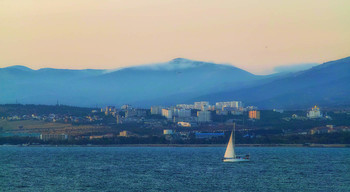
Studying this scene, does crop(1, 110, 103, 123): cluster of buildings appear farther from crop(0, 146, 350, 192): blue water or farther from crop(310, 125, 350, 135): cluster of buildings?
crop(0, 146, 350, 192): blue water

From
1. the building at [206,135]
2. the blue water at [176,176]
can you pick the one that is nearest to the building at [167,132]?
the building at [206,135]

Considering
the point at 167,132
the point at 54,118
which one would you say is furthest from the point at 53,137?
the point at 54,118

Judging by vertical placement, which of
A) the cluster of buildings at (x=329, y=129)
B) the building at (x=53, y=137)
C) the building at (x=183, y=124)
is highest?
the building at (x=183, y=124)

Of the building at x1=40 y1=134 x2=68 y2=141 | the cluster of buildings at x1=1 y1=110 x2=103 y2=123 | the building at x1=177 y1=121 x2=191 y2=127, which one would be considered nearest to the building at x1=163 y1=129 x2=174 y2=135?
the building at x1=177 y1=121 x2=191 y2=127

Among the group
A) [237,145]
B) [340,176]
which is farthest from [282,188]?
[237,145]

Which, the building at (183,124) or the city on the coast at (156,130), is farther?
the building at (183,124)

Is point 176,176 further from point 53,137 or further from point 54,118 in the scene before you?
point 54,118

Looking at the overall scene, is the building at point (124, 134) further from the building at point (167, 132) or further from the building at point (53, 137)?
the building at point (53, 137)

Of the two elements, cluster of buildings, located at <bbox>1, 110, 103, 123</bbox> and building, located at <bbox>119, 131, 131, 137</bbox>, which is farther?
cluster of buildings, located at <bbox>1, 110, 103, 123</bbox>

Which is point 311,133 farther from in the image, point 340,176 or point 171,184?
point 171,184

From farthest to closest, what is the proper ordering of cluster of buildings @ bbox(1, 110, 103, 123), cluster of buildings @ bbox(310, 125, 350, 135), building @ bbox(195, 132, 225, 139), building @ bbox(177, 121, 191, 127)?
building @ bbox(177, 121, 191, 127)
cluster of buildings @ bbox(1, 110, 103, 123)
building @ bbox(195, 132, 225, 139)
cluster of buildings @ bbox(310, 125, 350, 135)

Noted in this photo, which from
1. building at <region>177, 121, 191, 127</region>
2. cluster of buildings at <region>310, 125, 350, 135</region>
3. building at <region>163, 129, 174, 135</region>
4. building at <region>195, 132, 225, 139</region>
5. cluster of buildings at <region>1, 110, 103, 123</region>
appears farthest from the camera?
building at <region>177, 121, 191, 127</region>
